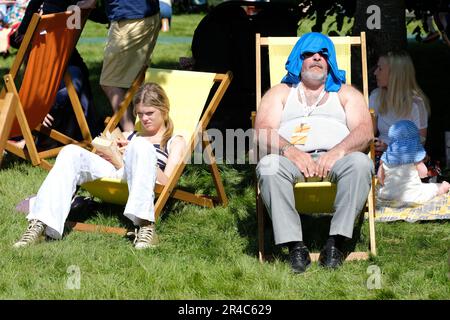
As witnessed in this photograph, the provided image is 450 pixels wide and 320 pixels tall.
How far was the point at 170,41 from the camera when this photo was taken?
15.3 meters

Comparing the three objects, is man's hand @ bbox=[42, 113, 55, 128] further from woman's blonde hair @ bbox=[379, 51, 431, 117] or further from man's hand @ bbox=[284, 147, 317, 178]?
man's hand @ bbox=[284, 147, 317, 178]

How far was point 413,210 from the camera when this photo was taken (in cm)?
627

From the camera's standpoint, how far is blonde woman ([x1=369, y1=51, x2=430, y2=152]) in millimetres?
6621

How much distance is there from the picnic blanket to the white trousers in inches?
58.3

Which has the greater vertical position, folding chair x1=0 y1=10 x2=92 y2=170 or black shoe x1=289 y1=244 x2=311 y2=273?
folding chair x1=0 y1=10 x2=92 y2=170

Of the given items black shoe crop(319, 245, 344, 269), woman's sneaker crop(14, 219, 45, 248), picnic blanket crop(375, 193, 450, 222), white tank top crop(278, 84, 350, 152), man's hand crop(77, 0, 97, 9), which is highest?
man's hand crop(77, 0, 97, 9)

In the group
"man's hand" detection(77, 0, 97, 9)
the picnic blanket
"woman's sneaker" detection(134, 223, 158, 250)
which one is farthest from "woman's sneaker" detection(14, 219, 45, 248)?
"man's hand" detection(77, 0, 97, 9)

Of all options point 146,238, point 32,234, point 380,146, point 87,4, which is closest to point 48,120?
point 87,4

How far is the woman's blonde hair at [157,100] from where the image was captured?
6.07 metres

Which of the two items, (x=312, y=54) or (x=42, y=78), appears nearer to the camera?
(x=312, y=54)

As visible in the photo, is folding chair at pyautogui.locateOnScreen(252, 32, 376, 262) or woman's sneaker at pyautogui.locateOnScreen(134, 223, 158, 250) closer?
folding chair at pyautogui.locateOnScreen(252, 32, 376, 262)

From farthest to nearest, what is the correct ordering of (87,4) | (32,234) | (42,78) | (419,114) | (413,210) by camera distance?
(87,4) < (42,78) < (419,114) < (413,210) < (32,234)

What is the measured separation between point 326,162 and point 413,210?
1120mm

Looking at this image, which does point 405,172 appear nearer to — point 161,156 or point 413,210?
point 413,210
